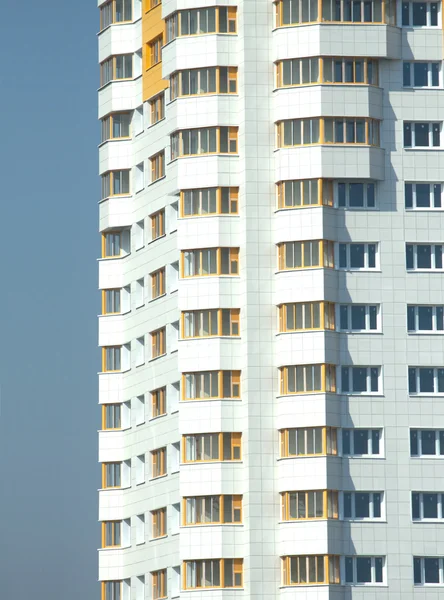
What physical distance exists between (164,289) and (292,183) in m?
12.4

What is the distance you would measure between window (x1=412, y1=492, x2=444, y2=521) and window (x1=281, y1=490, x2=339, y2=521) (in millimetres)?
5166

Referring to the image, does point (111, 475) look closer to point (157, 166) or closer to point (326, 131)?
point (157, 166)

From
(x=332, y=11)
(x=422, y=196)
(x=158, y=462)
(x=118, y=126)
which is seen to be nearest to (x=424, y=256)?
(x=422, y=196)

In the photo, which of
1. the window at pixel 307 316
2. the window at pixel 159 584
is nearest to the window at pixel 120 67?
the window at pixel 307 316

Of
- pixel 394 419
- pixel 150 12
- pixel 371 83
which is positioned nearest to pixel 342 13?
pixel 371 83

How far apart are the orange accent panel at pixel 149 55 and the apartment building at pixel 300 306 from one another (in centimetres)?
251

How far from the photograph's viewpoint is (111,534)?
13888 cm

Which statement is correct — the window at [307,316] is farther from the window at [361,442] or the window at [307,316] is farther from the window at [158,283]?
the window at [158,283]

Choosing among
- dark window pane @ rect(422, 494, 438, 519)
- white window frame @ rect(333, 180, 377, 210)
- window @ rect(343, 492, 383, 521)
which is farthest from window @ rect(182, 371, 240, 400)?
dark window pane @ rect(422, 494, 438, 519)

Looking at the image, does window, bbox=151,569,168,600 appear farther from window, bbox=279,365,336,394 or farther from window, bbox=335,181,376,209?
window, bbox=335,181,376,209

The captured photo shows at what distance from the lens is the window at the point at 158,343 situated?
133875 mm

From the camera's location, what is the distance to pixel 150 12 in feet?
452

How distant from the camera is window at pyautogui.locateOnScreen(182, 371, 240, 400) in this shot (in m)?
127

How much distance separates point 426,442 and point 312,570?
11.3m
